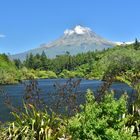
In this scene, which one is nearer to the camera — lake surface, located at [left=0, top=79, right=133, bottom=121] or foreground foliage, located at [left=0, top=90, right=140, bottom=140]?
foreground foliage, located at [left=0, top=90, right=140, bottom=140]

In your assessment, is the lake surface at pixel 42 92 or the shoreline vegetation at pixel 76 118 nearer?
the shoreline vegetation at pixel 76 118

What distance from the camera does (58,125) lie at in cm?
1361

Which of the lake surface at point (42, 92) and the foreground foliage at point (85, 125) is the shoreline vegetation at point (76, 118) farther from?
the lake surface at point (42, 92)

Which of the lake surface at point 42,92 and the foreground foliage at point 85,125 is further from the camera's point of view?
the lake surface at point 42,92

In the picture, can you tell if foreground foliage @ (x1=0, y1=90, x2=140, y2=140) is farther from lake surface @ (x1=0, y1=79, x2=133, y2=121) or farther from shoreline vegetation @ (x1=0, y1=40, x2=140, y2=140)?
lake surface @ (x1=0, y1=79, x2=133, y2=121)

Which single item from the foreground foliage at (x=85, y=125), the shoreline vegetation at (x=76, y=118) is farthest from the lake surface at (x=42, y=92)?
the foreground foliage at (x=85, y=125)

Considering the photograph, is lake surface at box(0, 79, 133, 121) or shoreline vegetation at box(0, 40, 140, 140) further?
lake surface at box(0, 79, 133, 121)

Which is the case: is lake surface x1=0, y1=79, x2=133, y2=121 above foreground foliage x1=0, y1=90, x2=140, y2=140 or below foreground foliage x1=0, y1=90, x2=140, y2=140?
below

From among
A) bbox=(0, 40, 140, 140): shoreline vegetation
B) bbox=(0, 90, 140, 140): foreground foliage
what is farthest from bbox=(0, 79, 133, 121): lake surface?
bbox=(0, 90, 140, 140): foreground foliage

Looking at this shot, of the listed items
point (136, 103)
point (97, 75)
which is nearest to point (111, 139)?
point (136, 103)

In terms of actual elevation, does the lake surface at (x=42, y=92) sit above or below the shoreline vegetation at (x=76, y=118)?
below

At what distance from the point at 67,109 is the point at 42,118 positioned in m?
0.85

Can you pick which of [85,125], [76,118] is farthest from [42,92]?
[85,125]

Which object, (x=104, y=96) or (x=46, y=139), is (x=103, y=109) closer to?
(x=104, y=96)
